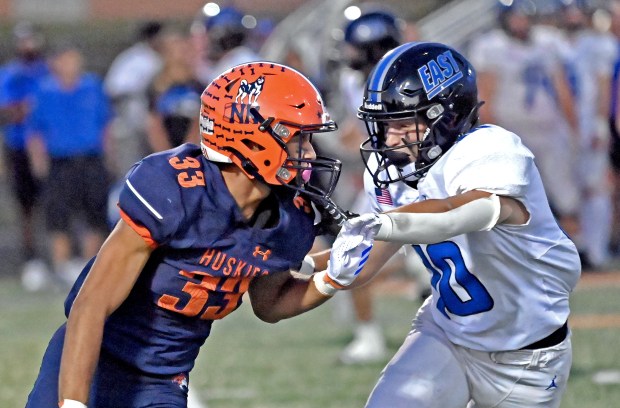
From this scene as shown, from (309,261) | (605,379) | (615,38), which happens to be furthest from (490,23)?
(309,261)

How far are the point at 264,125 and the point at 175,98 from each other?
15.1 ft

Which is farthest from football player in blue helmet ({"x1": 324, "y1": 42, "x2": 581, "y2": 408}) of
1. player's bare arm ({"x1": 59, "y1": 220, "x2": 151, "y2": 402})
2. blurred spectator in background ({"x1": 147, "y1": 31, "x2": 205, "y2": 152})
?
blurred spectator in background ({"x1": 147, "y1": 31, "x2": 205, "y2": 152})

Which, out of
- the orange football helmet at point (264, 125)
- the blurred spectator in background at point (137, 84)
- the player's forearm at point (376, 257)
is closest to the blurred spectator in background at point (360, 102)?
the player's forearm at point (376, 257)

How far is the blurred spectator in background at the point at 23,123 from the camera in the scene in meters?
9.70

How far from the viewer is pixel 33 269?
9492 millimetres

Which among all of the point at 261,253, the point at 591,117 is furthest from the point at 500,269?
the point at 591,117

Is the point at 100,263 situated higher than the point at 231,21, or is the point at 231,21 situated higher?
the point at 100,263

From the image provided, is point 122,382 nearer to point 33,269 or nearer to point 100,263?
point 100,263

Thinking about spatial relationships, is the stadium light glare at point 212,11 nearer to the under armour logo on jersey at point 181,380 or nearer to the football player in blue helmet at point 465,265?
the football player in blue helmet at point 465,265

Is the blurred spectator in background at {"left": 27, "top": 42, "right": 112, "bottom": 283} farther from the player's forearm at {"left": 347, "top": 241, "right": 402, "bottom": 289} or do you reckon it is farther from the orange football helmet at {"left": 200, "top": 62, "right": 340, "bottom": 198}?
the orange football helmet at {"left": 200, "top": 62, "right": 340, "bottom": 198}

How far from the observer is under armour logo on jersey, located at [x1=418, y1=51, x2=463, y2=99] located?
11.7 feet

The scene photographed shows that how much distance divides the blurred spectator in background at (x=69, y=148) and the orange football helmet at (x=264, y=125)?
6.16m

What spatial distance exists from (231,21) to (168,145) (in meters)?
0.90

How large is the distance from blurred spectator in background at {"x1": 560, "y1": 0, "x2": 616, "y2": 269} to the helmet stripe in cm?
559
